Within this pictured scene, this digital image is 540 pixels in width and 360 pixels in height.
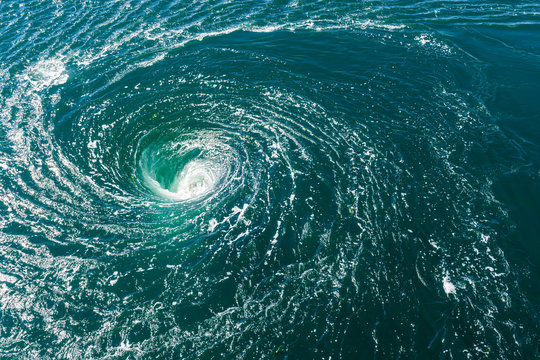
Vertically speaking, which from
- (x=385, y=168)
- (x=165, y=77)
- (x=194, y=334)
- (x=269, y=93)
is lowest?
(x=194, y=334)

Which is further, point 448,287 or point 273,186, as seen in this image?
point 273,186

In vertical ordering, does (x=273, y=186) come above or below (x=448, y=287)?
above

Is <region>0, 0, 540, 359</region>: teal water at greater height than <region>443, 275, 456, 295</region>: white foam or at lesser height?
greater

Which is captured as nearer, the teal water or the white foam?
the teal water

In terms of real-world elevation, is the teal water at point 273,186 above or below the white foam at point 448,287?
above

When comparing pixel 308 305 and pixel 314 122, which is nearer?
pixel 308 305

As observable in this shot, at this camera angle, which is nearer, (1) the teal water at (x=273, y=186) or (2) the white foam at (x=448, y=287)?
(1) the teal water at (x=273, y=186)

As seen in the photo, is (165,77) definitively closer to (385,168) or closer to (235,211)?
(235,211)

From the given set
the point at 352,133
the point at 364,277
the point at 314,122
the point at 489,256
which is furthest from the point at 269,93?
the point at 489,256
